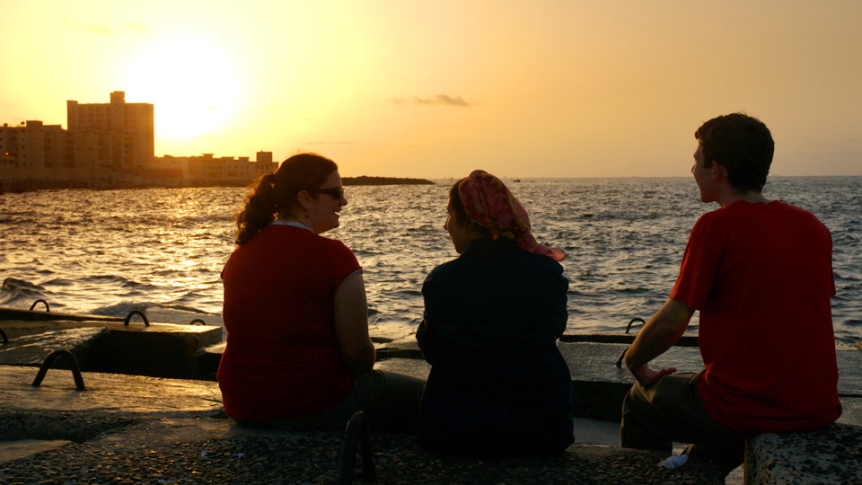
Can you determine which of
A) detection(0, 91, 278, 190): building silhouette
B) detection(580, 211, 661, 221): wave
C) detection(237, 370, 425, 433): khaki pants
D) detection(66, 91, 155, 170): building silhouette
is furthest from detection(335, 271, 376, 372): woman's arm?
detection(66, 91, 155, 170): building silhouette

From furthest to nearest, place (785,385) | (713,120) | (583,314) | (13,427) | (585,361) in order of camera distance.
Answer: (583,314)
(585,361)
(13,427)
(713,120)
(785,385)

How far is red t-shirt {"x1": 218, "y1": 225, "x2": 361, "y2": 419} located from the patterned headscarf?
55cm

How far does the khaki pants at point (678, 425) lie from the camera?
279 centimetres

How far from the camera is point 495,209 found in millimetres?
2762

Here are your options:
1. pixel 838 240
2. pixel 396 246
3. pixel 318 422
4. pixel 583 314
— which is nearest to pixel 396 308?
pixel 583 314

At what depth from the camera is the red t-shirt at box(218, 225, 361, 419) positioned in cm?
295

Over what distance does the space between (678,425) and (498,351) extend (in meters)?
0.80

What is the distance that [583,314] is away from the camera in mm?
12625

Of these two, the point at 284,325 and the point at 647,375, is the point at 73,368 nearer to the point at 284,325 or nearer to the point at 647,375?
the point at 284,325

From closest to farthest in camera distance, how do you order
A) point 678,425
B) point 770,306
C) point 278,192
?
point 770,306
point 678,425
point 278,192

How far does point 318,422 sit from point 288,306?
542 millimetres

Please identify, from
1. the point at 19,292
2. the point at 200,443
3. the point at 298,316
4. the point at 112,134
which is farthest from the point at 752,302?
the point at 112,134

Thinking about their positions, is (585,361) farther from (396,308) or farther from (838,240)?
(838,240)

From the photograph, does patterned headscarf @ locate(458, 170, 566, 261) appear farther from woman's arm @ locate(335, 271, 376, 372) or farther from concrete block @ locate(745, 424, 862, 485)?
concrete block @ locate(745, 424, 862, 485)
